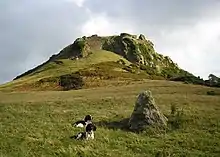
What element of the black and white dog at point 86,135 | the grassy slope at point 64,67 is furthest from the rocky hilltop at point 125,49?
the black and white dog at point 86,135

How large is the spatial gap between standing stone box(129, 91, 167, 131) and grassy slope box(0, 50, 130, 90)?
6248 centimetres

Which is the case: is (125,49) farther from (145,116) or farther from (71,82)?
(145,116)

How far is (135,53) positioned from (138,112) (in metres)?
128

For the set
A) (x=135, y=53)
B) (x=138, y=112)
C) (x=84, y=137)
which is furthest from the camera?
(x=135, y=53)

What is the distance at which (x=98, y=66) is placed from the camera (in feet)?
389

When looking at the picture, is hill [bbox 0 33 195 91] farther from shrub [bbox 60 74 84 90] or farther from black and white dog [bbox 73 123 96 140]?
black and white dog [bbox 73 123 96 140]

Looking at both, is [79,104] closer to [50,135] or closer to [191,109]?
[191,109]

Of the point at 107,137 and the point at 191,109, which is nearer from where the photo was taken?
the point at 107,137

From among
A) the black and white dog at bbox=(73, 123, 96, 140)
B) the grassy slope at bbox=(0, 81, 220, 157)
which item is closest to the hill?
the grassy slope at bbox=(0, 81, 220, 157)

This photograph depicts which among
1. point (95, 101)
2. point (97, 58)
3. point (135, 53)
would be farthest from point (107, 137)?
point (135, 53)

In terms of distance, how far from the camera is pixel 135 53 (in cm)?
16375

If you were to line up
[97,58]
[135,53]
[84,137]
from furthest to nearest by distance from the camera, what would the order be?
[135,53], [97,58], [84,137]

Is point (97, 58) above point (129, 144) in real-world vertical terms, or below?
above

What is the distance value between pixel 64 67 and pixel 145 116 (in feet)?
279
